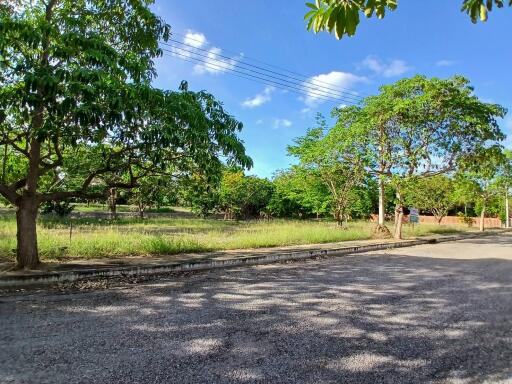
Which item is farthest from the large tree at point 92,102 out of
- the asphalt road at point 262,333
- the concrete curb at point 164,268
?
the asphalt road at point 262,333

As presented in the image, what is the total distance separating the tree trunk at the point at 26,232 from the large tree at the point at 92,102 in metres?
0.02

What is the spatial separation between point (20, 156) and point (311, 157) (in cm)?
1324

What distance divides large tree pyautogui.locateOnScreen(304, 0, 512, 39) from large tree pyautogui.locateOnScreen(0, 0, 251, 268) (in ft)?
13.0

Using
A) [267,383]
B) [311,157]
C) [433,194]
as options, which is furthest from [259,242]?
[433,194]

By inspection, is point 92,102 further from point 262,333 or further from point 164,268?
point 164,268

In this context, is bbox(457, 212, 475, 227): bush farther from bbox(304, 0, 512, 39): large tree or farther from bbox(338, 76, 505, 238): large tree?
bbox(304, 0, 512, 39): large tree

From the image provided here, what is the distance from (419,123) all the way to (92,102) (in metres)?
15.9

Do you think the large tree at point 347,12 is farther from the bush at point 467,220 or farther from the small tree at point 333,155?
the bush at point 467,220

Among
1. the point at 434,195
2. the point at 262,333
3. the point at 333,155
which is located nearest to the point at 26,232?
the point at 262,333

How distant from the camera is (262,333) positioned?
475cm

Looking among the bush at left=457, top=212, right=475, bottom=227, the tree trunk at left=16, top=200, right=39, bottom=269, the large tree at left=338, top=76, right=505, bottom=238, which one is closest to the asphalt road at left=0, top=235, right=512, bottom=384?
the tree trunk at left=16, top=200, right=39, bottom=269

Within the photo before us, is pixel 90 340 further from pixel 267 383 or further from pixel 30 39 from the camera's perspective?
pixel 30 39

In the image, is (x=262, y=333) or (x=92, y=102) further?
(x=92, y=102)

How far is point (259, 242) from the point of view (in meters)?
14.5
